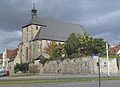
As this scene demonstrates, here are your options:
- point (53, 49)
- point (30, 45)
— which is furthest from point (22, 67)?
point (53, 49)

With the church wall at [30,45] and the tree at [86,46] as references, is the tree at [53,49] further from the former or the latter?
the tree at [86,46]

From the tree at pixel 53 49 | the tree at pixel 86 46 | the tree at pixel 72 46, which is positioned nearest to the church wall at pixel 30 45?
the tree at pixel 53 49

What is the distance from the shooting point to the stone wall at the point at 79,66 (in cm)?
6016

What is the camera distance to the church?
11093 centimetres

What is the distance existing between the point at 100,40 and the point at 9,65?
6113 centimetres

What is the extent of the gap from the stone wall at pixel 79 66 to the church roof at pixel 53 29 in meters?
32.8

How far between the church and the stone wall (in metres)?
30.0

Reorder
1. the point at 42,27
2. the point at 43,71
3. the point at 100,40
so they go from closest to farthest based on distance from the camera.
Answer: the point at 100,40, the point at 43,71, the point at 42,27

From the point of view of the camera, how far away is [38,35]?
113m

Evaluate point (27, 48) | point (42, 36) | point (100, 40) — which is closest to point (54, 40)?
point (42, 36)

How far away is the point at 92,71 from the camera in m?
60.9

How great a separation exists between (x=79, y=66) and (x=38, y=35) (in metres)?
50.4

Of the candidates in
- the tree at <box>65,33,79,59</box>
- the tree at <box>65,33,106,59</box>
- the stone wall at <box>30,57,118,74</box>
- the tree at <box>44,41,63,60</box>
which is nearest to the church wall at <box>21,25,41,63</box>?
the tree at <box>44,41,63,60</box>

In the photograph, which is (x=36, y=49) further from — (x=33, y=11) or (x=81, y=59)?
(x=81, y=59)
